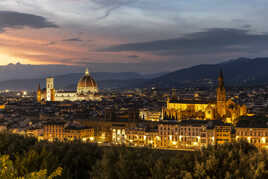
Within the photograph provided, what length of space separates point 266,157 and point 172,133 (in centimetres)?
5186

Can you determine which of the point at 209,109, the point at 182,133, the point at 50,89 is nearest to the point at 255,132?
the point at 182,133

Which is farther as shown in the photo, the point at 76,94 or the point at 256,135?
the point at 76,94

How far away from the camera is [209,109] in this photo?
280 feet

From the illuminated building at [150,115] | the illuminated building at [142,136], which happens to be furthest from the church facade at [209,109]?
the illuminated building at [142,136]

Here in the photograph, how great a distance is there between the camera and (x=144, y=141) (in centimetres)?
6706

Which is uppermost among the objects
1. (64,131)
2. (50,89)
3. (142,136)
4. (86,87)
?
(86,87)

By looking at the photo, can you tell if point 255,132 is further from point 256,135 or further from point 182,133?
point 182,133

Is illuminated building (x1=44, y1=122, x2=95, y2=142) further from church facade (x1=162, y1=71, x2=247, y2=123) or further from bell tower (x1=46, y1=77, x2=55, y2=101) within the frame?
bell tower (x1=46, y1=77, x2=55, y2=101)

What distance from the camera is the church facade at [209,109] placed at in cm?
8375

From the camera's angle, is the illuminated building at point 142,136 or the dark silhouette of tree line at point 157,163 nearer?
the dark silhouette of tree line at point 157,163

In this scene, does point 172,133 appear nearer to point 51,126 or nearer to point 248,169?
point 51,126

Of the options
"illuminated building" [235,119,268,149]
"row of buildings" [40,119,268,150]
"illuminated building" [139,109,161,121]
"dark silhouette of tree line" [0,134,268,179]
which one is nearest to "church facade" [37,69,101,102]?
"illuminated building" [139,109,161,121]

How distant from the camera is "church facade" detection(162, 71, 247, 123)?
83750 millimetres

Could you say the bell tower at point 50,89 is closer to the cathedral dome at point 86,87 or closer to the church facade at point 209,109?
the cathedral dome at point 86,87
